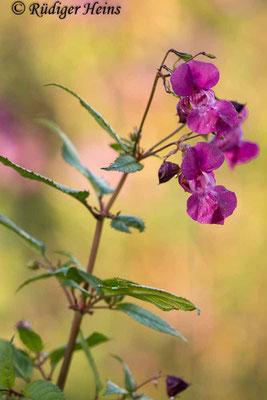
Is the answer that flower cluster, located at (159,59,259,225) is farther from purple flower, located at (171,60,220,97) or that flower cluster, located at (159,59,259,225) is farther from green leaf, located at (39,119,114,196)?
green leaf, located at (39,119,114,196)

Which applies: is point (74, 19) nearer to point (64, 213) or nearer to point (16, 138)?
point (16, 138)

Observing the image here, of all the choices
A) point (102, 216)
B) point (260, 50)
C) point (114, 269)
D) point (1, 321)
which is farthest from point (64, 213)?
point (102, 216)

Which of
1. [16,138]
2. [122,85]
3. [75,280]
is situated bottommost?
[75,280]

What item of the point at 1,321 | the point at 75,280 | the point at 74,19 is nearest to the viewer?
the point at 75,280

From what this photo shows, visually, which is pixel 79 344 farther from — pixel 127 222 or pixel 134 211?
pixel 134 211

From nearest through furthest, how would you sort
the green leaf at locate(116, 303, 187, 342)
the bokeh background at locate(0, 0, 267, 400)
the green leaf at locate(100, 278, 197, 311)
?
the green leaf at locate(100, 278, 197, 311) → the green leaf at locate(116, 303, 187, 342) → the bokeh background at locate(0, 0, 267, 400)

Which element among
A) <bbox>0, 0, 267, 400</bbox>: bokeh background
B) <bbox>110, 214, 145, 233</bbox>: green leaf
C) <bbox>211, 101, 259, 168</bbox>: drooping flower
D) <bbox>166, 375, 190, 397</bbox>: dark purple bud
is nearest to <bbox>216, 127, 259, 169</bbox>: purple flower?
<bbox>211, 101, 259, 168</bbox>: drooping flower

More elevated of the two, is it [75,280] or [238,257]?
[238,257]
